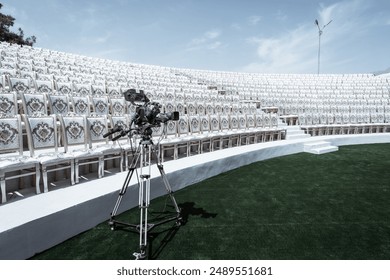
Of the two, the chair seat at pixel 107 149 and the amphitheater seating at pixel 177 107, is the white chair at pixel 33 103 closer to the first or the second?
the amphitheater seating at pixel 177 107

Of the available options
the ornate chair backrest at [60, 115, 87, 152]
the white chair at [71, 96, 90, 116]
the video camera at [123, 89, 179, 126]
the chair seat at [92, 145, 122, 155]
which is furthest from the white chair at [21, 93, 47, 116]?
the video camera at [123, 89, 179, 126]

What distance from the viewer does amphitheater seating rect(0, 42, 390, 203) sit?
3.86 m

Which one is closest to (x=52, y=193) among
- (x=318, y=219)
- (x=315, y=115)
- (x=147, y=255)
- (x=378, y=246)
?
(x=147, y=255)

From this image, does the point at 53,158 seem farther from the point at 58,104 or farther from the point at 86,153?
the point at 58,104

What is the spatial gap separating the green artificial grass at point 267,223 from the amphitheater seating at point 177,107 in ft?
3.40

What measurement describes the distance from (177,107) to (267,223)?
154 inches

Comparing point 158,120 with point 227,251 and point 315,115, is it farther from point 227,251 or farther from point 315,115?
point 315,115

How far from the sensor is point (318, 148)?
273 inches

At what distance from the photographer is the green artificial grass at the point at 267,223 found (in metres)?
2.19

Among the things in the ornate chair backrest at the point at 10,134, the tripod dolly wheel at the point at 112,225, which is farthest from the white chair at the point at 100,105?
the tripod dolly wheel at the point at 112,225

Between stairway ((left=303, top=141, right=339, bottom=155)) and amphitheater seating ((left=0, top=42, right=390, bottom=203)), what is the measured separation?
0.93m

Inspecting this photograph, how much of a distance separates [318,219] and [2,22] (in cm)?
2696

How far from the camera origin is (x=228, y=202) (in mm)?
3326

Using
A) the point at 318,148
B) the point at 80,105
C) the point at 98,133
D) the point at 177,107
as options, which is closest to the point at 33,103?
the point at 80,105
